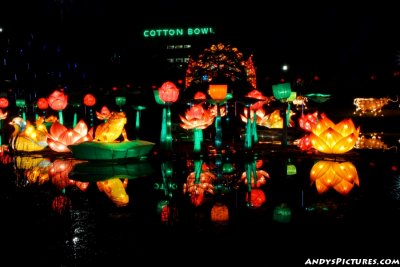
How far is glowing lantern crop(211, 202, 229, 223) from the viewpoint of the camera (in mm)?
6897

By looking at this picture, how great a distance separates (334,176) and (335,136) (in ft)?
12.8

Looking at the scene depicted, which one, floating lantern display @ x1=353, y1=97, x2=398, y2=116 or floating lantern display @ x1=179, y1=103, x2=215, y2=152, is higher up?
floating lantern display @ x1=353, y1=97, x2=398, y2=116

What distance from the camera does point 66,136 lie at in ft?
50.7

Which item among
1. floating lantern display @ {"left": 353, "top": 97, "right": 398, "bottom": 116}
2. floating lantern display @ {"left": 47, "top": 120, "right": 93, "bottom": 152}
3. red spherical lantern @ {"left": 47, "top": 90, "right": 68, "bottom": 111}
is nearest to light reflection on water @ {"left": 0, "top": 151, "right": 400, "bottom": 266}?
floating lantern display @ {"left": 47, "top": 120, "right": 93, "bottom": 152}

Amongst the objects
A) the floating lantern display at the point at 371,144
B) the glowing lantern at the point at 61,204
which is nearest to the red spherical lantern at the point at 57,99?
the glowing lantern at the point at 61,204

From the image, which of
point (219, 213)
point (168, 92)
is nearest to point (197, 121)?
point (168, 92)

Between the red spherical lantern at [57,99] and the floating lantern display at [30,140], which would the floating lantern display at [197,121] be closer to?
the red spherical lantern at [57,99]

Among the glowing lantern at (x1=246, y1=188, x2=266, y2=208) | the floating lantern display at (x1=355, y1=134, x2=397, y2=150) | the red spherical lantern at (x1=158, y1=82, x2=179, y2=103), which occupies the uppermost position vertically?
the red spherical lantern at (x1=158, y1=82, x2=179, y2=103)

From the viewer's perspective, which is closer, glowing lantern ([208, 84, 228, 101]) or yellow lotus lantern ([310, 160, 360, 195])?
yellow lotus lantern ([310, 160, 360, 195])

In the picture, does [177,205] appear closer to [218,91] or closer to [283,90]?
[218,91]

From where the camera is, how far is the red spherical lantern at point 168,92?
15148 mm

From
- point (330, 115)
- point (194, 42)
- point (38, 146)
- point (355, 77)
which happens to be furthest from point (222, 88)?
point (194, 42)

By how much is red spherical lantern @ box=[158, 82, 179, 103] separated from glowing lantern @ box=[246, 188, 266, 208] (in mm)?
6652

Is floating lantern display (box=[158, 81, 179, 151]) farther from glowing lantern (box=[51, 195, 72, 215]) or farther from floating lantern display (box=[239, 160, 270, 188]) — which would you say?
glowing lantern (box=[51, 195, 72, 215])
